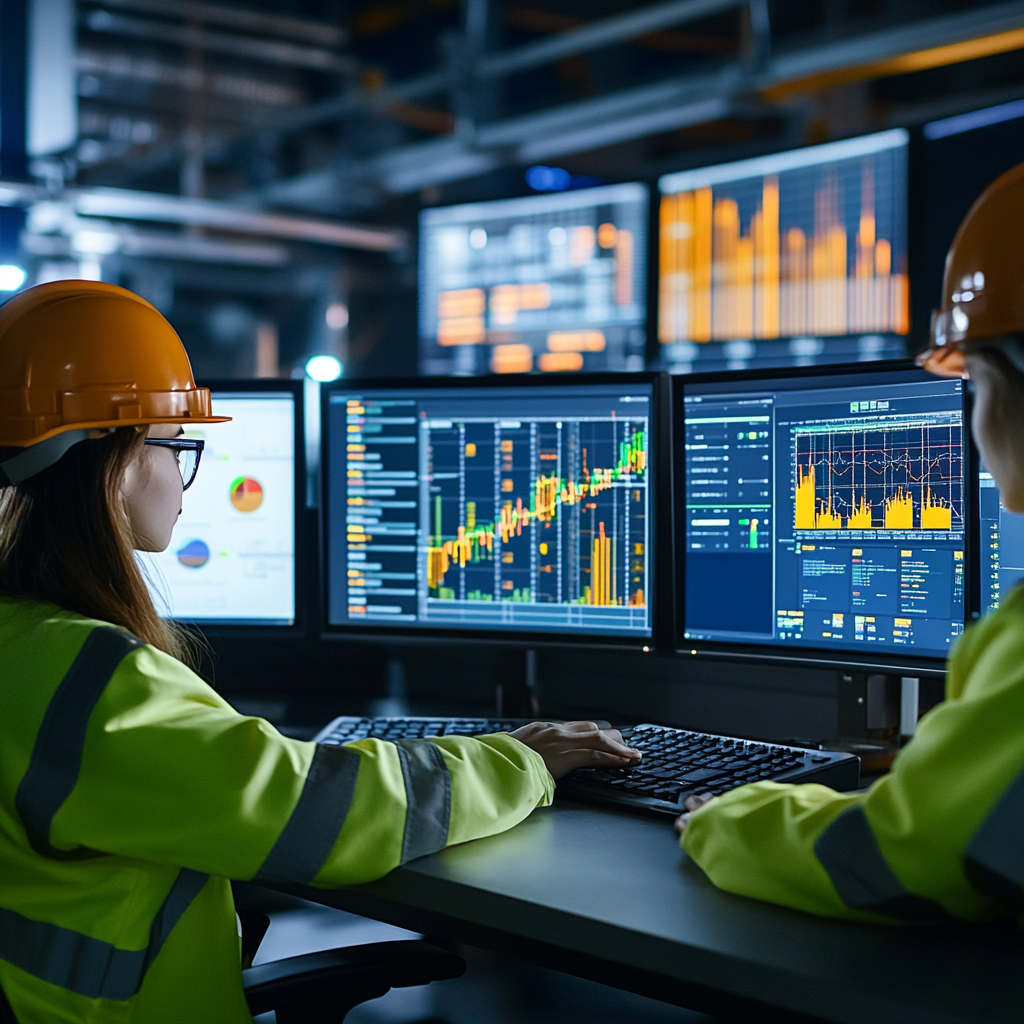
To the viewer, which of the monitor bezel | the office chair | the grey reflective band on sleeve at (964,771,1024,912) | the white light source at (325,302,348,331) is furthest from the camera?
the white light source at (325,302,348,331)

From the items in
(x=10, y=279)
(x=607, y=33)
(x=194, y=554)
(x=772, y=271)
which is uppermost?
(x=607, y=33)

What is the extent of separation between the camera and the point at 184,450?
3.67 feet

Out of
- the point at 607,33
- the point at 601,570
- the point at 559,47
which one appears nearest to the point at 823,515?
the point at 601,570

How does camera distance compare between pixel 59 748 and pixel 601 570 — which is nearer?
pixel 59 748

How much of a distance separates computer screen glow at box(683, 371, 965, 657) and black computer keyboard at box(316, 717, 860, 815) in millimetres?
175

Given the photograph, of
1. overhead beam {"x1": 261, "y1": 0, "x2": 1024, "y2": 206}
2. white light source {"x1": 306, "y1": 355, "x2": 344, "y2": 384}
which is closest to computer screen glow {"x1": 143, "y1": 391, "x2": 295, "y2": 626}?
white light source {"x1": 306, "y1": 355, "x2": 344, "y2": 384}

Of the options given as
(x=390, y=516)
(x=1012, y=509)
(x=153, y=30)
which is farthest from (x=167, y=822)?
(x=153, y=30)

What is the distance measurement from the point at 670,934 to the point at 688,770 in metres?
0.37

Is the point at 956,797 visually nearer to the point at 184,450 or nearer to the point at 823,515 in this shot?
the point at 823,515

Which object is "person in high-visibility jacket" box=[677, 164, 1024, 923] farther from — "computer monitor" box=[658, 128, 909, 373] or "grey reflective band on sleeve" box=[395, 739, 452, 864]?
"computer monitor" box=[658, 128, 909, 373]

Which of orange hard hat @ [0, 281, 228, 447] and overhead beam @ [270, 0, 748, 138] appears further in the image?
overhead beam @ [270, 0, 748, 138]

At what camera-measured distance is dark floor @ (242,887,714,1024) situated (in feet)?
4.21

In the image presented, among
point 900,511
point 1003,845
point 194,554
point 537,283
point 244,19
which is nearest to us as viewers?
point 1003,845

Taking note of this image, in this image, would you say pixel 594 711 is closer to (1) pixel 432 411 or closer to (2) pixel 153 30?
(1) pixel 432 411
